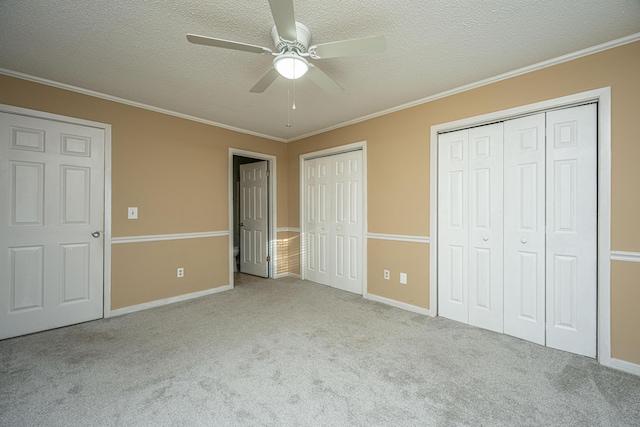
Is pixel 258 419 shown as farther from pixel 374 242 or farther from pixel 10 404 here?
pixel 374 242

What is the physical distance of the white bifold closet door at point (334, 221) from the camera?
13.1ft

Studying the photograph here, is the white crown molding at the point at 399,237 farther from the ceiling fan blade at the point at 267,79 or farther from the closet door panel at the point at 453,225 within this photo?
the ceiling fan blade at the point at 267,79

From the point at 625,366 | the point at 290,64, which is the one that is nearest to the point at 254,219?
the point at 290,64

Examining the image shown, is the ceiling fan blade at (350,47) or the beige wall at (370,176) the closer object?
the ceiling fan blade at (350,47)

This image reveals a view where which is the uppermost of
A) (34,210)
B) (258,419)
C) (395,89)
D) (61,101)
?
(395,89)

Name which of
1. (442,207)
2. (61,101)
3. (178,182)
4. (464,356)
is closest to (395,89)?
(442,207)

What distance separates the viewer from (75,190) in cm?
292

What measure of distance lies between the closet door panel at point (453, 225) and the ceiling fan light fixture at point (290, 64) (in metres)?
1.91

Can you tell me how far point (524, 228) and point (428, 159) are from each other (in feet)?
3.81

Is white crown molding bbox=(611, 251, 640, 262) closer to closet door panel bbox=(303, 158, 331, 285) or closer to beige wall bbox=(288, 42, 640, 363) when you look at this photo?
beige wall bbox=(288, 42, 640, 363)

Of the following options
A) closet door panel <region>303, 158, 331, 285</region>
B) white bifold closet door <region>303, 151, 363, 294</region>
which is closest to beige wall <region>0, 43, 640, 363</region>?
white bifold closet door <region>303, 151, 363, 294</region>

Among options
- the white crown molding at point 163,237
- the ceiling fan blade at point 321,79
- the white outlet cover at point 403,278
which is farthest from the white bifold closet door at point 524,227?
the white crown molding at point 163,237

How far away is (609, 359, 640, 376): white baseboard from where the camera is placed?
6.59 ft

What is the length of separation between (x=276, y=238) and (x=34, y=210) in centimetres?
299
